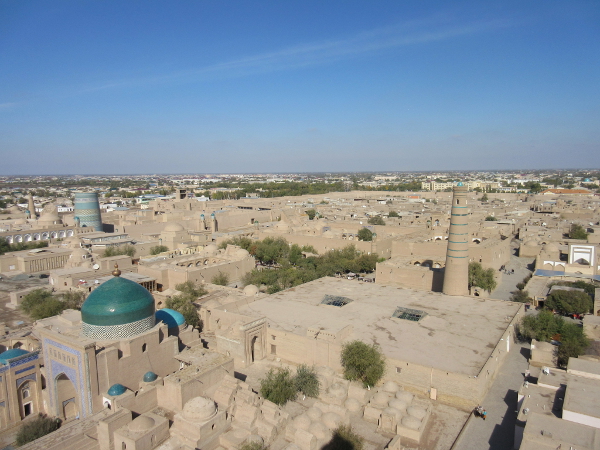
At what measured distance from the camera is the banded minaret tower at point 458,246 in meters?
16.4

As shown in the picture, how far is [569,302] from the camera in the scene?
16.6m

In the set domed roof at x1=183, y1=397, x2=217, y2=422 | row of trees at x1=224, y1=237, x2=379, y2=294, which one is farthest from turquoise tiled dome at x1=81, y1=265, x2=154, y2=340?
row of trees at x1=224, y1=237, x2=379, y2=294

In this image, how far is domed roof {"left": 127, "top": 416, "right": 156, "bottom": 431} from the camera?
8.59 metres

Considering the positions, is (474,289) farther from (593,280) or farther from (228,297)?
(228,297)

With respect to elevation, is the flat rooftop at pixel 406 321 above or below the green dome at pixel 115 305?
below

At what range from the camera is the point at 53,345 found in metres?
10.3

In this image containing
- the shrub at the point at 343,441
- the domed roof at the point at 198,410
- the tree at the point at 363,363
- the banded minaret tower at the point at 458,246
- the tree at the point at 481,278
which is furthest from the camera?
the tree at the point at 481,278

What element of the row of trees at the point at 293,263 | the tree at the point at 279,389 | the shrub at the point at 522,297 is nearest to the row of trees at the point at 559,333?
the shrub at the point at 522,297

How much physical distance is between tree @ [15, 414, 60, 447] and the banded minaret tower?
1366 centimetres

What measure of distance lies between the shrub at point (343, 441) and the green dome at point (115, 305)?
5.28 metres

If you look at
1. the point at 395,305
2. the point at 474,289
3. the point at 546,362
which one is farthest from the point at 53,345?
the point at 474,289

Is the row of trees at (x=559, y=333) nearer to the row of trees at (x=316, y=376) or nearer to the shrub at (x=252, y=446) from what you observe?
the row of trees at (x=316, y=376)

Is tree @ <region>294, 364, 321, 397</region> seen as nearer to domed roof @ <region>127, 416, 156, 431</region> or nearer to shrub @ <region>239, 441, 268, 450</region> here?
shrub @ <region>239, 441, 268, 450</region>

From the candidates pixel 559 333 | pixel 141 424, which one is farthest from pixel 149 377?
pixel 559 333
